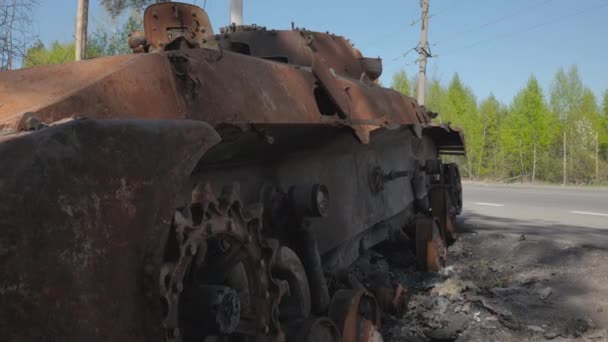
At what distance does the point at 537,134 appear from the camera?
1571 inches

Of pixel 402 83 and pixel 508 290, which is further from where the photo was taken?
Result: pixel 402 83

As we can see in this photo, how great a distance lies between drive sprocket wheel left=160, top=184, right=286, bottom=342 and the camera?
7.14ft

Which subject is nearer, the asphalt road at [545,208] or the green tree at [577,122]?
the asphalt road at [545,208]

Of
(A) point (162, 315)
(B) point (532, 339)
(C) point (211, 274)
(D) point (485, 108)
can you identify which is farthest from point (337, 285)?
(D) point (485, 108)

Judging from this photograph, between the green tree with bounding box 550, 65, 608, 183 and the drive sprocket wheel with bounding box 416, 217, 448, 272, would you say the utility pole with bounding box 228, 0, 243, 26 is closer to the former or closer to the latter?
the drive sprocket wheel with bounding box 416, 217, 448, 272

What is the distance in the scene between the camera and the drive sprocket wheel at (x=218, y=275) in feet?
7.14

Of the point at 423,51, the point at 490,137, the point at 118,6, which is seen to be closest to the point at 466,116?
the point at 490,137

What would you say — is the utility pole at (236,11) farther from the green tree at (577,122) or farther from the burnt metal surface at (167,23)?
the green tree at (577,122)

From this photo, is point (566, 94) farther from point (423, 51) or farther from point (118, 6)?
point (118, 6)

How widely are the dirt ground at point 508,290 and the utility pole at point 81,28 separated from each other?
27.9 feet

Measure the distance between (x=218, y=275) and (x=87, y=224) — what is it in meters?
0.87

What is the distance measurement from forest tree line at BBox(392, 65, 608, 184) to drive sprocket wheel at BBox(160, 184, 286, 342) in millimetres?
31031

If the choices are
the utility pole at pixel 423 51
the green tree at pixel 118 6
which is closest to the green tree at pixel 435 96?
the utility pole at pixel 423 51

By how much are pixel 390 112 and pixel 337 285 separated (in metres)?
1.55
